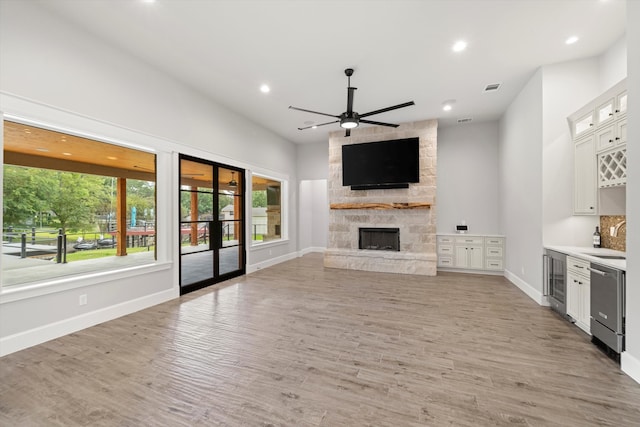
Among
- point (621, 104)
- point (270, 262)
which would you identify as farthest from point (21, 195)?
point (621, 104)

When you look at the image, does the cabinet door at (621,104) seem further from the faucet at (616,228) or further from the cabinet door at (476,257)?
the cabinet door at (476,257)

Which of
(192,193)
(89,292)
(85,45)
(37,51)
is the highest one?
(85,45)

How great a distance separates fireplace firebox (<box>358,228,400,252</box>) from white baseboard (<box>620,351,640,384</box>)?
4.31 meters

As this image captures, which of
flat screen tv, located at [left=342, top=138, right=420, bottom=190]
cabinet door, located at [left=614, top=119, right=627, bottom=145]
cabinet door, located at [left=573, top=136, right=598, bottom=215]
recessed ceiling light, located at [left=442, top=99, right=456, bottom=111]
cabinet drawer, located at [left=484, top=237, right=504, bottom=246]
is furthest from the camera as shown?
flat screen tv, located at [left=342, top=138, right=420, bottom=190]

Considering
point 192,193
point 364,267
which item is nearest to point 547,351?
point 364,267

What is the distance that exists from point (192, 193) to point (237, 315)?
8.33 ft

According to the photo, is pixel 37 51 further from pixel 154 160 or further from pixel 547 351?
pixel 547 351

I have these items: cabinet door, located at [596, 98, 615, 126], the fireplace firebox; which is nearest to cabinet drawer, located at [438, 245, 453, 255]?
the fireplace firebox

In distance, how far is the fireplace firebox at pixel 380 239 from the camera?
669 centimetres

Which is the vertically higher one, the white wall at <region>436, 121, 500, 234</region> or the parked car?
the white wall at <region>436, 121, 500, 234</region>

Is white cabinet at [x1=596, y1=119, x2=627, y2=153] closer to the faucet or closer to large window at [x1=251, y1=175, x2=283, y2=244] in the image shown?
the faucet

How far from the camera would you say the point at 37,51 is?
2.92 m

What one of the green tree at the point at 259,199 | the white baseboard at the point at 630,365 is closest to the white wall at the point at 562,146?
the white baseboard at the point at 630,365

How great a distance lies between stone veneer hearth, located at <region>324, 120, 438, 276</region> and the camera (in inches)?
249
